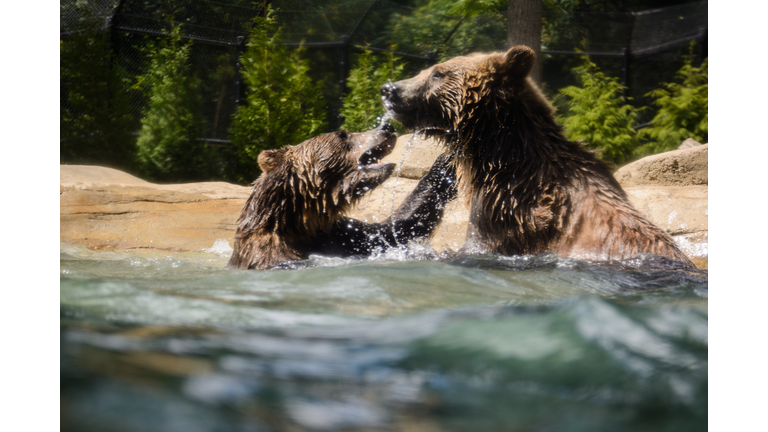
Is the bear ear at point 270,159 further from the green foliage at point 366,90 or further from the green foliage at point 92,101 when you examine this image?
the green foliage at point 366,90

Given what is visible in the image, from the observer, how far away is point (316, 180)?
12.8 feet

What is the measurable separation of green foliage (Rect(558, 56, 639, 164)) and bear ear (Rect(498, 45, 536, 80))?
6294mm

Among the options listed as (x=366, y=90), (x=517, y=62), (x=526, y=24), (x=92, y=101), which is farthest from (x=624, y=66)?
(x=92, y=101)

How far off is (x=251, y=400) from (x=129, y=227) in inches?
194

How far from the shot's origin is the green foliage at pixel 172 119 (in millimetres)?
7422

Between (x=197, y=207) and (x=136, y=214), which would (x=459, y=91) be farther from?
(x=136, y=214)

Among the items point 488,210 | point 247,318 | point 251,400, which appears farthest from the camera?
point 488,210

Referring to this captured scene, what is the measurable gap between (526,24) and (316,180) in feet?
18.1

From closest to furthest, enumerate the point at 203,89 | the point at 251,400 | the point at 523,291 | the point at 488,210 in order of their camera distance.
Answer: the point at 251,400 < the point at 523,291 < the point at 488,210 < the point at 203,89

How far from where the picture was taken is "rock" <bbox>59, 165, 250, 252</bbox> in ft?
18.6

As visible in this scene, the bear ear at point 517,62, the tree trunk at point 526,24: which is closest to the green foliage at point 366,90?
the tree trunk at point 526,24
